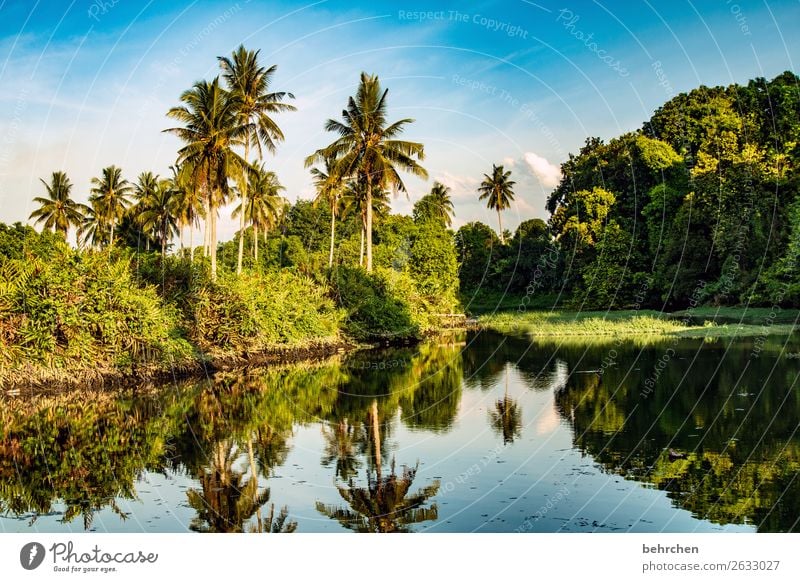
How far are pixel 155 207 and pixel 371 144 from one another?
31.6 metres

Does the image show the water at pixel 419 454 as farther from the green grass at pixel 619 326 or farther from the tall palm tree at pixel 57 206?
the tall palm tree at pixel 57 206

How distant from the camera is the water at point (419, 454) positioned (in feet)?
32.2

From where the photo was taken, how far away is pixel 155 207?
220ft

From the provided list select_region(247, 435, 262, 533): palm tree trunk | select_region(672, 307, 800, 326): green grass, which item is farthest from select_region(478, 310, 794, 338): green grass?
select_region(247, 435, 262, 533): palm tree trunk

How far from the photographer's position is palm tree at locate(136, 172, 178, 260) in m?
65.2

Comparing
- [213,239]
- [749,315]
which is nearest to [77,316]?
[213,239]

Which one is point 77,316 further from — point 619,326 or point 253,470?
point 619,326

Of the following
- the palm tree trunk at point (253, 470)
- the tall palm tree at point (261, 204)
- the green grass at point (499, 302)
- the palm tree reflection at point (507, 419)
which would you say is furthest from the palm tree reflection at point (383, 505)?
the green grass at point (499, 302)

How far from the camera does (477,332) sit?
5350 cm

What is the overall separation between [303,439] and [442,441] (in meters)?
2.78

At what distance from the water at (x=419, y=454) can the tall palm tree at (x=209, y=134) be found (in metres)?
14.6

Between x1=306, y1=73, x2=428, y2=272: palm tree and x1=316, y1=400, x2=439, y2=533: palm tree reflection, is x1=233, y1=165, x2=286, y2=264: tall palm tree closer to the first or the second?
x1=306, y1=73, x2=428, y2=272: palm tree

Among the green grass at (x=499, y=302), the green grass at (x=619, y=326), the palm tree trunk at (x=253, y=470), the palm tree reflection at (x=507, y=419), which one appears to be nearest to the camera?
the palm tree trunk at (x=253, y=470)

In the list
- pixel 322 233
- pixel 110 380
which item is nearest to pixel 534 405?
pixel 110 380
